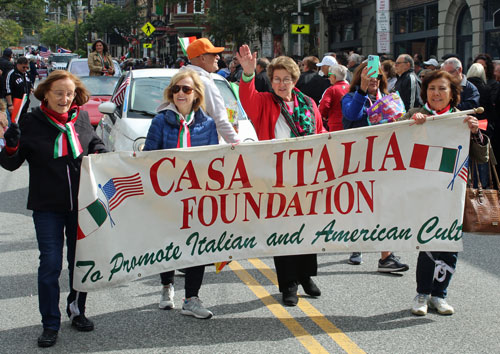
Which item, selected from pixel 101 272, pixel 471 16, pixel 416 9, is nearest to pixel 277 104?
pixel 101 272

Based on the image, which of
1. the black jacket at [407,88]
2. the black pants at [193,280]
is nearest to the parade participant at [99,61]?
the black jacket at [407,88]

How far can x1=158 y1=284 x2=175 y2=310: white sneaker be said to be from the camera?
5824mm

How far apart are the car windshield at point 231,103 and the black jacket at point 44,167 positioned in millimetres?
4404

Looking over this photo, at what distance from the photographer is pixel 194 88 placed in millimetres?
5492

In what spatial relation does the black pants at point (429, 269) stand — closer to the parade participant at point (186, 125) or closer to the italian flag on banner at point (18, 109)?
the parade participant at point (186, 125)

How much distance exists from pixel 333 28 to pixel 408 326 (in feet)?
104

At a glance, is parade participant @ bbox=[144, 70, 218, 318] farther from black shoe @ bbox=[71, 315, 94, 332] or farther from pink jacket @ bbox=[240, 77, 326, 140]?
black shoe @ bbox=[71, 315, 94, 332]

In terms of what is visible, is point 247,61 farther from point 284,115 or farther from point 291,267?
point 291,267

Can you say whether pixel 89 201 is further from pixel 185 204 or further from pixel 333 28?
pixel 333 28

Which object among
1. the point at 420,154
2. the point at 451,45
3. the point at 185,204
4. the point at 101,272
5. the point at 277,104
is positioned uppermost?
the point at 451,45

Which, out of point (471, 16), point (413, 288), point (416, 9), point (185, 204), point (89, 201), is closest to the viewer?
point (89, 201)

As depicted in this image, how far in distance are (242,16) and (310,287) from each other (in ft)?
85.9

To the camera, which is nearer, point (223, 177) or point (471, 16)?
point (223, 177)

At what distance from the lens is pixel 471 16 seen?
2303 cm
